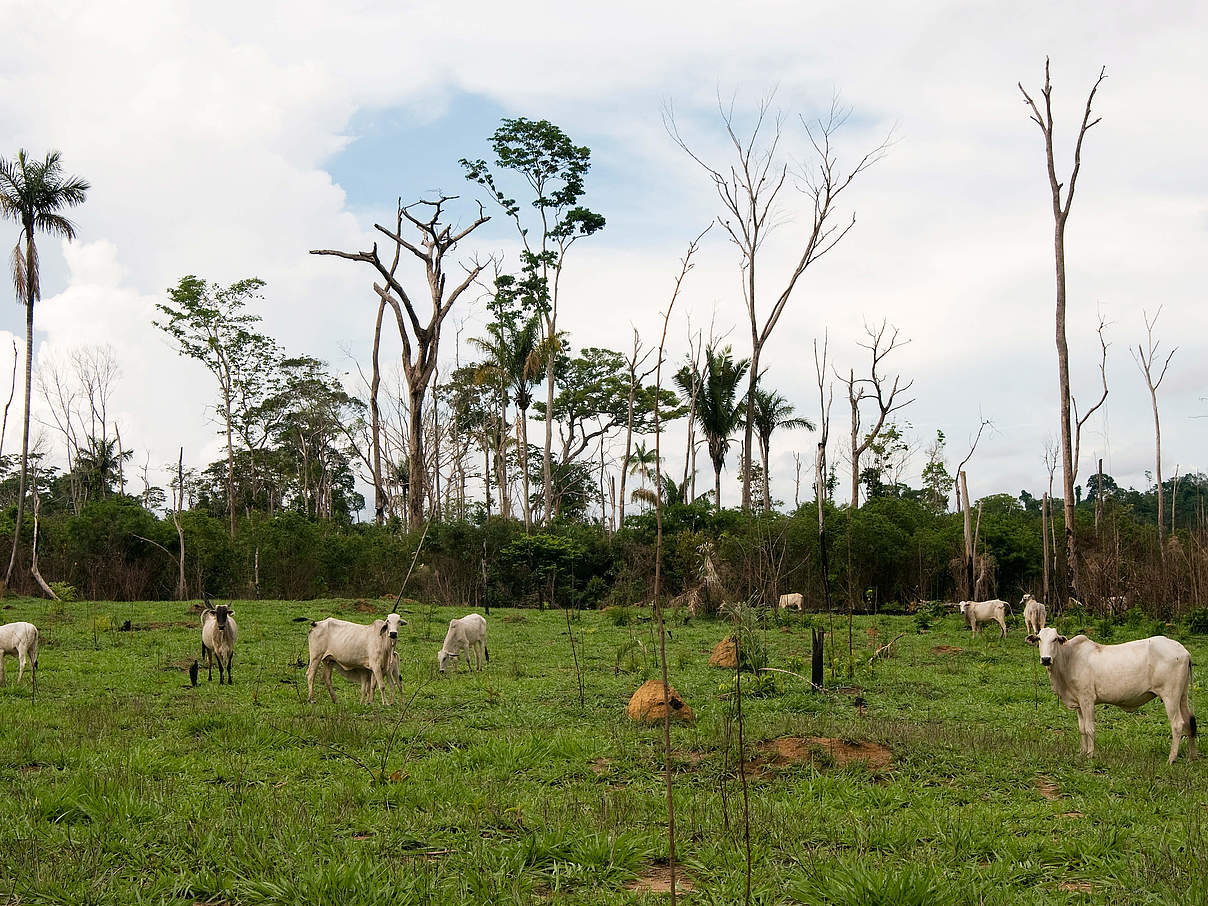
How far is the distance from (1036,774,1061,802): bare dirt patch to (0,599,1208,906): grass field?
3 cm

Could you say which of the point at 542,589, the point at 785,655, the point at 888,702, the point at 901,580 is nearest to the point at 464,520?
the point at 542,589

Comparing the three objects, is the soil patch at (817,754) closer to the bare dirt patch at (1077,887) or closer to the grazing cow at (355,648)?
the bare dirt patch at (1077,887)

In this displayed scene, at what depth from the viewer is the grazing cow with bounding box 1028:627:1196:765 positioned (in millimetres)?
7895

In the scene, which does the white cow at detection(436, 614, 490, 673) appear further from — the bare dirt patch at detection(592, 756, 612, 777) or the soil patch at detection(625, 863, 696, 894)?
the soil patch at detection(625, 863, 696, 894)

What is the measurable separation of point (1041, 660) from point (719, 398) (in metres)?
31.2

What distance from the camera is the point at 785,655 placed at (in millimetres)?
15797

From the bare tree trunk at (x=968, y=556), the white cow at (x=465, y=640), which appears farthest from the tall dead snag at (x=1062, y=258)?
the white cow at (x=465, y=640)

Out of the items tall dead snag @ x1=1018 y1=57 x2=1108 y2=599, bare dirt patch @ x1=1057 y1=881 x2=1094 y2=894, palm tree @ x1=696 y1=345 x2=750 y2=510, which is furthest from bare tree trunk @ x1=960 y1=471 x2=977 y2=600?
bare dirt patch @ x1=1057 y1=881 x2=1094 y2=894

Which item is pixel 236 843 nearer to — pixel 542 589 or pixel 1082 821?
pixel 1082 821

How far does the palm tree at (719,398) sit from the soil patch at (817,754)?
31298mm

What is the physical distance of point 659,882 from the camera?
4.97m

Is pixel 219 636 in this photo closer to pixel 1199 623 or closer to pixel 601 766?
pixel 601 766

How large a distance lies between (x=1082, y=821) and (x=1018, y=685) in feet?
24.6

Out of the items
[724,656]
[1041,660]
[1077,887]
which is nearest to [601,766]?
[1077,887]
